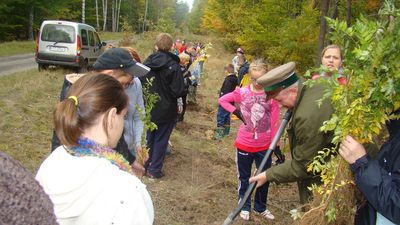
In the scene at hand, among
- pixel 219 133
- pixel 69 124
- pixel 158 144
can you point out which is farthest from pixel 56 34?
pixel 69 124

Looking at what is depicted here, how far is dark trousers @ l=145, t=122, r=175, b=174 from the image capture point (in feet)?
18.4

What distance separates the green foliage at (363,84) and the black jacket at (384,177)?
0.33 ft

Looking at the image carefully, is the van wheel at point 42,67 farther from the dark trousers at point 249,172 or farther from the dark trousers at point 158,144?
the dark trousers at point 249,172

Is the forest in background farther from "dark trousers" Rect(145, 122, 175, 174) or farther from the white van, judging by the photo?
the white van

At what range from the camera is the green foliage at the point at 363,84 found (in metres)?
1.92

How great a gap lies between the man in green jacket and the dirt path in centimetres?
168

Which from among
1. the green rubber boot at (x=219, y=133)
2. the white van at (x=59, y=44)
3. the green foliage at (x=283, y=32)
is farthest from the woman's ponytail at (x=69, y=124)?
the green foliage at (x=283, y=32)

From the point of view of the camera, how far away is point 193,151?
7.24 metres

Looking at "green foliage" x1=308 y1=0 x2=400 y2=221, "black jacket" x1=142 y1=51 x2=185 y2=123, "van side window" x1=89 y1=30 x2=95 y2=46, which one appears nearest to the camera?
"green foliage" x1=308 y1=0 x2=400 y2=221

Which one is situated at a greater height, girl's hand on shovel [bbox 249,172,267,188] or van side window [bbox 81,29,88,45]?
girl's hand on shovel [bbox 249,172,267,188]

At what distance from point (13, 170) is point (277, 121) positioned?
4.05 metres

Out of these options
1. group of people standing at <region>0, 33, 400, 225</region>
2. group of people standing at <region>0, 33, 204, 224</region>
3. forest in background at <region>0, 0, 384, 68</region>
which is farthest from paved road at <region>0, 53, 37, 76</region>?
group of people standing at <region>0, 33, 204, 224</region>

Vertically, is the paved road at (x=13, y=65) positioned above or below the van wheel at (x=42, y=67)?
below

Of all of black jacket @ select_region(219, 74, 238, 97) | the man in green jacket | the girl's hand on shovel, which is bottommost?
black jacket @ select_region(219, 74, 238, 97)
